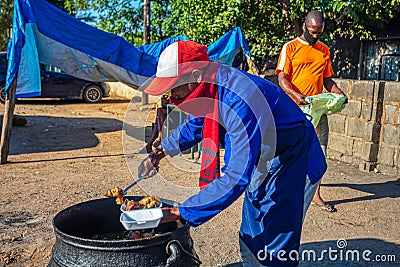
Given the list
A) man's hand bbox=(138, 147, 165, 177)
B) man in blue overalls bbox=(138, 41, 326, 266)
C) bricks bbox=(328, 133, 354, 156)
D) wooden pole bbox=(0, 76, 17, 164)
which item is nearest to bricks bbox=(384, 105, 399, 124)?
bricks bbox=(328, 133, 354, 156)

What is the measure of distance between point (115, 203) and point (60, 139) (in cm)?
672

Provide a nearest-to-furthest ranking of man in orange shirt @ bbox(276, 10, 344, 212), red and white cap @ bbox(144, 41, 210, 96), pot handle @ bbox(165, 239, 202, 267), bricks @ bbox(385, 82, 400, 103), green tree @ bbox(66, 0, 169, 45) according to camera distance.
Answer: red and white cap @ bbox(144, 41, 210, 96) → pot handle @ bbox(165, 239, 202, 267) → man in orange shirt @ bbox(276, 10, 344, 212) → bricks @ bbox(385, 82, 400, 103) → green tree @ bbox(66, 0, 169, 45)

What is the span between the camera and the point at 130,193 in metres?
5.57

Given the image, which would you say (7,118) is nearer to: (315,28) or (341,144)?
(315,28)

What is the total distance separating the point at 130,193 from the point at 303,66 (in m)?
2.54

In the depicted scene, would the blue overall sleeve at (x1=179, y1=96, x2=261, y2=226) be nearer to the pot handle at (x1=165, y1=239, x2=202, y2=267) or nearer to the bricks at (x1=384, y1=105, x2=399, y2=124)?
the pot handle at (x1=165, y1=239, x2=202, y2=267)

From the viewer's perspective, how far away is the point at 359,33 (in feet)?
36.0

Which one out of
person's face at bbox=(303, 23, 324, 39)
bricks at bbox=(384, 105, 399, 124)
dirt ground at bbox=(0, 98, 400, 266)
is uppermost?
person's face at bbox=(303, 23, 324, 39)

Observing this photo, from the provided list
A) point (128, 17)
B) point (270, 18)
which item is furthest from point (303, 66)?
point (128, 17)

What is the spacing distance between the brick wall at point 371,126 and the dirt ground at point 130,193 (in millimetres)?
212

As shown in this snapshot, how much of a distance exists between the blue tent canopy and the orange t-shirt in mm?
3815

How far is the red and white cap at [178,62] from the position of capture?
2.11 metres

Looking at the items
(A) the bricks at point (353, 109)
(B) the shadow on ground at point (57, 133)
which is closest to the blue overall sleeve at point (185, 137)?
(A) the bricks at point (353, 109)

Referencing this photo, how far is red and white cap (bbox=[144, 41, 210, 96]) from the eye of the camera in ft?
6.91
